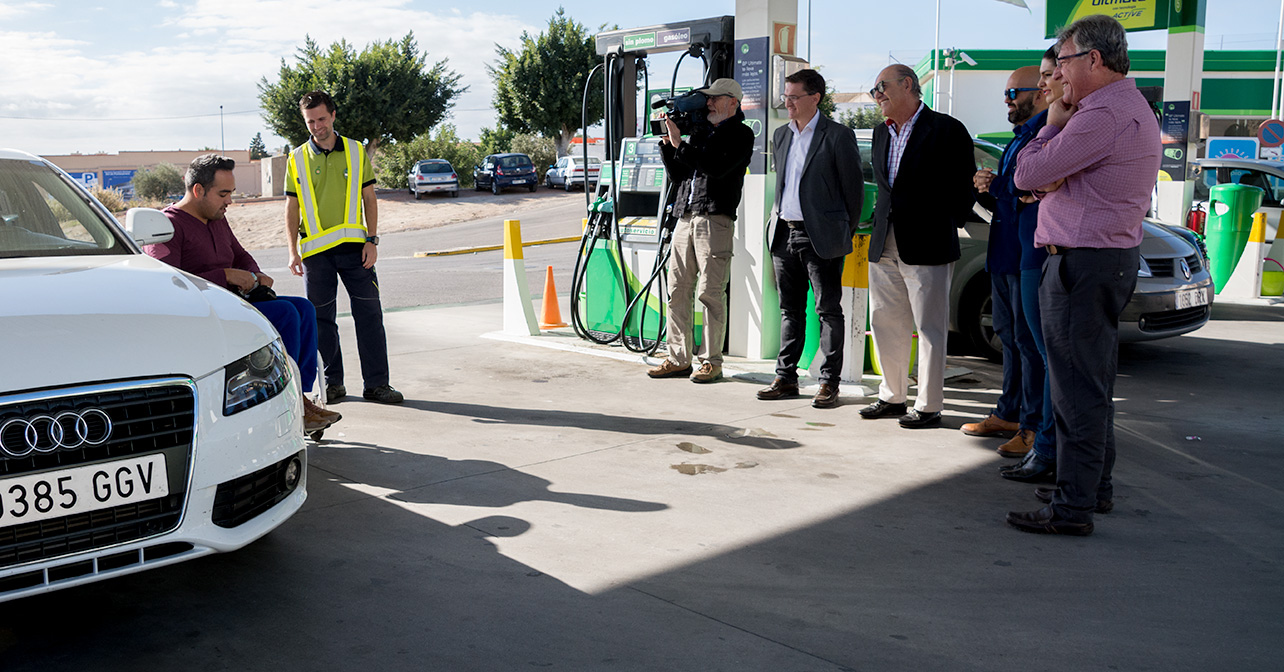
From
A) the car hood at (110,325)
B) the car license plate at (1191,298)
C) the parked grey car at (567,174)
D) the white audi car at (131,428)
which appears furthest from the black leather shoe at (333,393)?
the parked grey car at (567,174)

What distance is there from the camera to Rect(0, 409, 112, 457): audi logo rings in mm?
2643

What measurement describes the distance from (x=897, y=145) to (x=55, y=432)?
14.2ft

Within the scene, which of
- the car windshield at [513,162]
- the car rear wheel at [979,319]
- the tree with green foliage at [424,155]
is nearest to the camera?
the car rear wheel at [979,319]

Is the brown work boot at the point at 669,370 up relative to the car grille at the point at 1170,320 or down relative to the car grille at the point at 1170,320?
down

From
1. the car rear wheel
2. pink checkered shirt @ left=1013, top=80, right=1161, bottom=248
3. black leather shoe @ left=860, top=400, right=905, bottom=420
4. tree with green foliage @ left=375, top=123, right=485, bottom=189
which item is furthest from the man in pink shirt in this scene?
tree with green foliage @ left=375, top=123, right=485, bottom=189

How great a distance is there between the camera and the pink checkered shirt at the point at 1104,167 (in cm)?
366

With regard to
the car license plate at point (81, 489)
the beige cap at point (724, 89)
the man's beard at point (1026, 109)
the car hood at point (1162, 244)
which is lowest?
the car license plate at point (81, 489)

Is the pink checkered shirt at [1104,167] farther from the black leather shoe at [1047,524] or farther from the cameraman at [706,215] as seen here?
the cameraman at [706,215]

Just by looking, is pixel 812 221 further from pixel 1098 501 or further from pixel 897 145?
pixel 1098 501

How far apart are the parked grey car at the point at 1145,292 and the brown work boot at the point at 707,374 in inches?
75.8

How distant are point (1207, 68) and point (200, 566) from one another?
44.9 metres

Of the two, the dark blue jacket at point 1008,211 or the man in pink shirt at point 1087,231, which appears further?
the dark blue jacket at point 1008,211

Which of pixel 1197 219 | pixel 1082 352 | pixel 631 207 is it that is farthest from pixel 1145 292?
pixel 1197 219

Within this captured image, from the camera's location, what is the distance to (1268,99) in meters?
39.4
